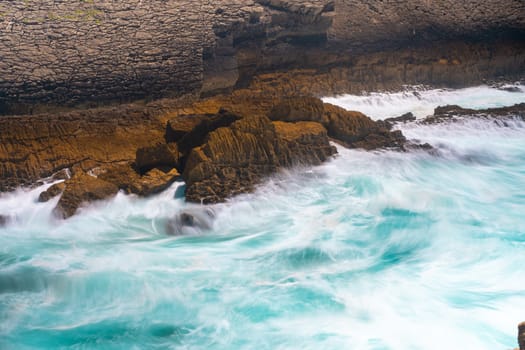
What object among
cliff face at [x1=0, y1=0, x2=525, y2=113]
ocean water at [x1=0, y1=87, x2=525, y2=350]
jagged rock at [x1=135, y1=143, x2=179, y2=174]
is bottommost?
ocean water at [x1=0, y1=87, x2=525, y2=350]

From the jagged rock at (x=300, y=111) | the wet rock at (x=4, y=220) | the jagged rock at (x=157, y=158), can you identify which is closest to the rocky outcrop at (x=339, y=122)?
the jagged rock at (x=300, y=111)

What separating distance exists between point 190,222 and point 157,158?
1.06 m

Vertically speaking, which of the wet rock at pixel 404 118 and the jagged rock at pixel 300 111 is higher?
the jagged rock at pixel 300 111

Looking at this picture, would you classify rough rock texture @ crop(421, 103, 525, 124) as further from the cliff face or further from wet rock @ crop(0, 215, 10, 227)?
wet rock @ crop(0, 215, 10, 227)

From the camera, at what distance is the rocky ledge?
19.0 ft

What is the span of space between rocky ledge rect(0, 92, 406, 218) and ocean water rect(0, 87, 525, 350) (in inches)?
6.2

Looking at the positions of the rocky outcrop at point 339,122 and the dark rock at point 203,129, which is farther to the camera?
the rocky outcrop at point 339,122

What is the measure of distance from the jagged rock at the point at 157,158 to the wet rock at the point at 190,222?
82 centimetres

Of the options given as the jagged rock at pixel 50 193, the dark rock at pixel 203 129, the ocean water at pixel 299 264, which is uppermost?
the dark rock at pixel 203 129

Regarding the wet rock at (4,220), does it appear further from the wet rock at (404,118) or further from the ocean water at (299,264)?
the wet rock at (404,118)

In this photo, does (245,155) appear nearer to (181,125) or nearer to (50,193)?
(181,125)

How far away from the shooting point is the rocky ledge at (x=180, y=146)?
228 inches

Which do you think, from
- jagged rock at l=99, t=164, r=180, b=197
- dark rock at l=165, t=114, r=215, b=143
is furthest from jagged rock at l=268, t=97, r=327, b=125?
jagged rock at l=99, t=164, r=180, b=197

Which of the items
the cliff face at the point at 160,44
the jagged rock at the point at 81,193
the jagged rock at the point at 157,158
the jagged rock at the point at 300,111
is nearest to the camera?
the jagged rock at the point at 81,193
